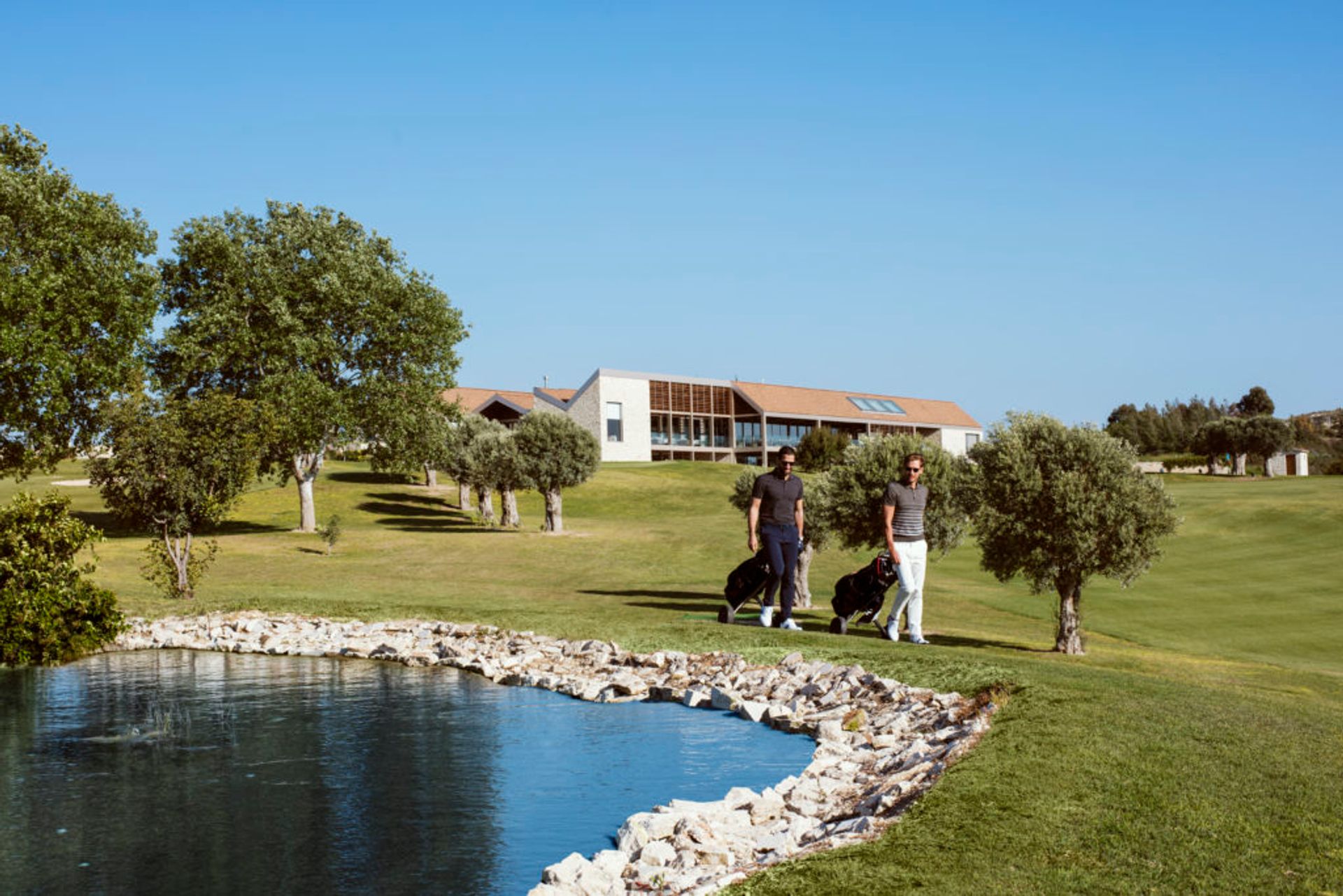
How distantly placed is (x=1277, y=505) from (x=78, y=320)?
51.0 metres

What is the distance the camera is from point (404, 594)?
1125 inches

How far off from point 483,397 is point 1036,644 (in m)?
81.7

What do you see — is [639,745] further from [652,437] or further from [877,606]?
[652,437]

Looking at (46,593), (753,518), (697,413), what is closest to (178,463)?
(46,593)

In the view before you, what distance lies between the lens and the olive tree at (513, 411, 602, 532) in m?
50.7

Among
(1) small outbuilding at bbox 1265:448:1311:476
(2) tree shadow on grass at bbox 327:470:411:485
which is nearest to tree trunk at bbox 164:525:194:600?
(2) tree shadow on grass at bbox 327:470:411:485

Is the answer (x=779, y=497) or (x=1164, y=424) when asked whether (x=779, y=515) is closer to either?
(x=779, y=497)

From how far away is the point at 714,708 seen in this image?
1507 cm

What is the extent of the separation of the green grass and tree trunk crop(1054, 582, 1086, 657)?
50 centimetres

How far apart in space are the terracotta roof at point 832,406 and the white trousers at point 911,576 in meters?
82.3

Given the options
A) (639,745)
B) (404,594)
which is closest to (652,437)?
(404,594)

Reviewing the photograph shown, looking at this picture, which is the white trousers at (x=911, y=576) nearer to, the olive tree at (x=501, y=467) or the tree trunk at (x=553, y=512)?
the olive tree at (x=501, y=467)

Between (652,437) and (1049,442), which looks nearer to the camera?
(1049,442)

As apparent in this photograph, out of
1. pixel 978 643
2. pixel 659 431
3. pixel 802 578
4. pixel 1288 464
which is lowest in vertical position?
pixel 978 643
